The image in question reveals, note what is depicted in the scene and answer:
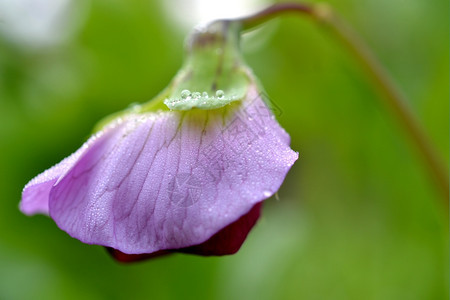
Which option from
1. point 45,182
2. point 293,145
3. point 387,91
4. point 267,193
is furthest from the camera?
point 293,145

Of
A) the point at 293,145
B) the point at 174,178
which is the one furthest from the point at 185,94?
the point at 293,145

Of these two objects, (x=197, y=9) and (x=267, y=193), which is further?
(x=197, y=9)

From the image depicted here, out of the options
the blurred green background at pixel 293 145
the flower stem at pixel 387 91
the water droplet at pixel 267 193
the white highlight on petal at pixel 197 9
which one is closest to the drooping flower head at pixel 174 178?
the water droplet at pixel 267 193

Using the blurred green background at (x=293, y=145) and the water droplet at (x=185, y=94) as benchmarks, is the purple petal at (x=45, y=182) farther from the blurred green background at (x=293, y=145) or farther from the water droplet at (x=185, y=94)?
the blurred green background at (x=293, y=145)

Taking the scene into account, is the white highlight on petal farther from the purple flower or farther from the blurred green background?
the purple flower

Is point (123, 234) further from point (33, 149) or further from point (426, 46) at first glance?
point (426, 46)

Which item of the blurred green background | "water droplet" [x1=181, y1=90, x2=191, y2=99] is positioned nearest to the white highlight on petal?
the blurred green background

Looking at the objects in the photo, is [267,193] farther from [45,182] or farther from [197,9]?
[197,9]
